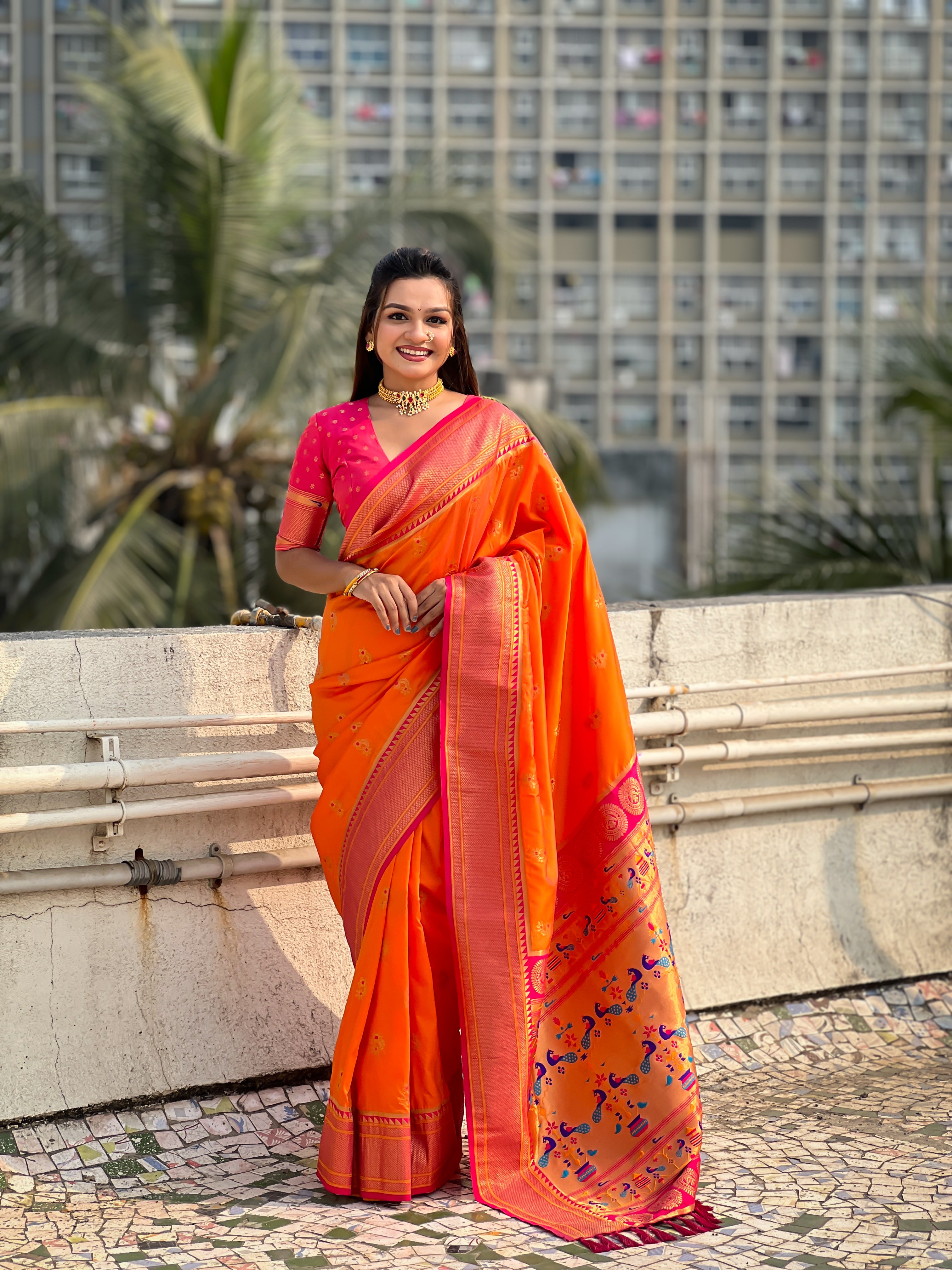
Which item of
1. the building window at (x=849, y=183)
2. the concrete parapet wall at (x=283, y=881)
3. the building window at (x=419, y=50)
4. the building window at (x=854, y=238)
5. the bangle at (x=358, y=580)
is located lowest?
the concrete parapet wall at (x=283, y=881)

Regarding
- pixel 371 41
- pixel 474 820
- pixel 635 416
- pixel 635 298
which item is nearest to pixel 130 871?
pixel 474 820

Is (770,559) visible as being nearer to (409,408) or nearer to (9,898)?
(409,408)

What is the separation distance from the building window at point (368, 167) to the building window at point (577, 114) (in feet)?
13.9

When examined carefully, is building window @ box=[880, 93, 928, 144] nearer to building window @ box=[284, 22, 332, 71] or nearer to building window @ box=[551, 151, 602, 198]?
building window @ box=[551, 151, 602, 198]

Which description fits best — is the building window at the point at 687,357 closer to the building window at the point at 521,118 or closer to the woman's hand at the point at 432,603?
the building window at the point at 521,118

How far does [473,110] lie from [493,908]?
3506 centimetres

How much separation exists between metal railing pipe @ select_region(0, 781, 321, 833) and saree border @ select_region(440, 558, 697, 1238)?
1.47ft

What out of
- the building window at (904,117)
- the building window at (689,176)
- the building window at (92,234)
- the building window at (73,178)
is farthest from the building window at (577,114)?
the building window at (92,234)

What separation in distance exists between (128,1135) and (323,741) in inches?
32.3

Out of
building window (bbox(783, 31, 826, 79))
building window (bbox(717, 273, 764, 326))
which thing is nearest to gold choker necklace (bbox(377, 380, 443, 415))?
building window (bbox(717, 273, 764, 326))

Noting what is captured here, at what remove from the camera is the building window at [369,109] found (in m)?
34.6

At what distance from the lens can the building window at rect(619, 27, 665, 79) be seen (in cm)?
3544

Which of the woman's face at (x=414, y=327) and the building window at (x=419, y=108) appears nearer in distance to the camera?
the woman's face at (x=414, y=327)

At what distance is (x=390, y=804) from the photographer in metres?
2.45
